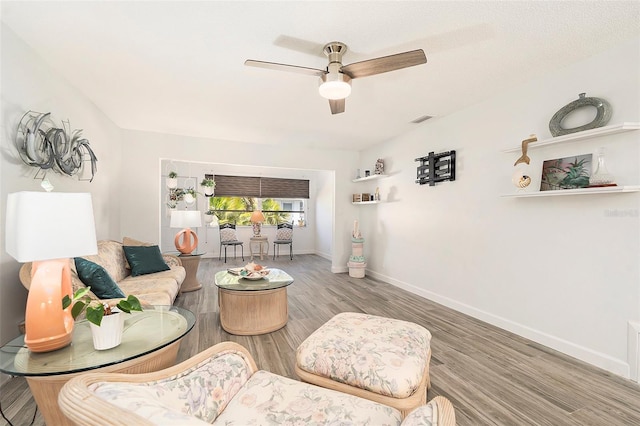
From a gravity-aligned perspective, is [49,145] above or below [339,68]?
below

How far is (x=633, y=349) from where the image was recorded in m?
2.07

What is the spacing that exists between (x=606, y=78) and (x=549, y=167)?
76 cm

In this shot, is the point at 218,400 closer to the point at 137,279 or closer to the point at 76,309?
the point at 76,309

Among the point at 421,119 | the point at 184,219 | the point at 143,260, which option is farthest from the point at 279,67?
the point at 184,219

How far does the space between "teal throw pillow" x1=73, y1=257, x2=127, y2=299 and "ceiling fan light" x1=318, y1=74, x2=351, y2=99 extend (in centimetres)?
221

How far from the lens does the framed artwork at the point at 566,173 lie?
2.36 m

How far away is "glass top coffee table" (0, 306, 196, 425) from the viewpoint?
1233 mm

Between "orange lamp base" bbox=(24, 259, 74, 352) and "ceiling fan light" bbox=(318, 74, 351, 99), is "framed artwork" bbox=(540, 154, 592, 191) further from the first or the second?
"orange lamp base" bbox=(24, 259, 74, 352)

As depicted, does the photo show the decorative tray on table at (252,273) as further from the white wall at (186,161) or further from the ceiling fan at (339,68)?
the white wall at (186,161)

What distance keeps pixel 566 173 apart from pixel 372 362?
238 centimetres

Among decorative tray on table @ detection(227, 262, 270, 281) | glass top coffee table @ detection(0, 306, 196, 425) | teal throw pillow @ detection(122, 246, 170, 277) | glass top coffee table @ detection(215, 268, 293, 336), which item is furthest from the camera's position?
teal throw pillow @ detection(122, 246, 170, 277)

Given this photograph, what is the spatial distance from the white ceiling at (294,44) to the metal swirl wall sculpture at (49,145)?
1.78 feet

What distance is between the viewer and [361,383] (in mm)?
1475

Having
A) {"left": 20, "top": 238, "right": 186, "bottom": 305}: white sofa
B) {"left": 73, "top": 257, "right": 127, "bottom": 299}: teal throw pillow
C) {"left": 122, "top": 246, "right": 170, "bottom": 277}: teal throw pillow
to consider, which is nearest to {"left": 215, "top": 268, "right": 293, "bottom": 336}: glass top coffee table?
{"left": 20, "top": 238, "right": 186, "bottom": 305}: white sofa
